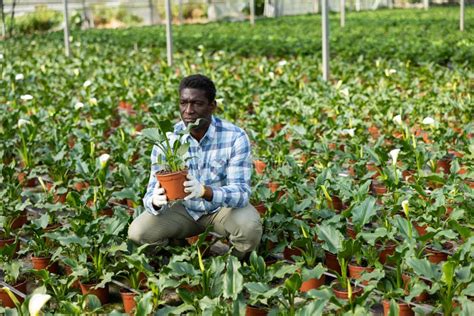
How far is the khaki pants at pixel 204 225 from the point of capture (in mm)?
4090

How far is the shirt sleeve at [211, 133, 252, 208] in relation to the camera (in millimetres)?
4020

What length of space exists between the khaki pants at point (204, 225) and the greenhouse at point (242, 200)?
0.03 ft

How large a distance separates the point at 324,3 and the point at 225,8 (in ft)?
88.5

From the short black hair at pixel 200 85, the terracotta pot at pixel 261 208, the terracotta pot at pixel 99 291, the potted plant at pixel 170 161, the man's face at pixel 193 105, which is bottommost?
the terracotta pot at pixel 99 291

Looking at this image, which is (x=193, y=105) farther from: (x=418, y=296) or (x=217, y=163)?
(x=418, y=296)

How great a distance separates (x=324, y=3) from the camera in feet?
32.7

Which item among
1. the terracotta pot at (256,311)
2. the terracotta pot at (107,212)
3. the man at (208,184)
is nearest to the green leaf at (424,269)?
the terracotta pot at (256,311)

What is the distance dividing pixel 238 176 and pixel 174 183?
468 millimetres

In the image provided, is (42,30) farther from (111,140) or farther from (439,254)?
(439,254)

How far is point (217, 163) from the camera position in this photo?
4.16 meters

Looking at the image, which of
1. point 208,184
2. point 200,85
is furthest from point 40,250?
point 200,85

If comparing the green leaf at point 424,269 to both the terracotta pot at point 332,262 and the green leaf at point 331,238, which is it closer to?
the green leaf at point 331,238

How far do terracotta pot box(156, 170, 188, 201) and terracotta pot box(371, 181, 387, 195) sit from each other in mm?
2327

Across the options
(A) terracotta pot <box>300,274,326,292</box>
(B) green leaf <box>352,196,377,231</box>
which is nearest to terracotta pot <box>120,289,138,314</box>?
(A) terracotta pot <box>300,274,326,292</box>
